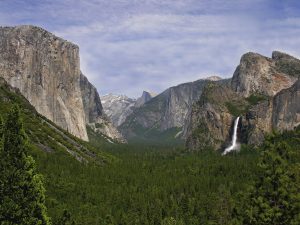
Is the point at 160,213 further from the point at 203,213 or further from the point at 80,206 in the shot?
the point at 80,206

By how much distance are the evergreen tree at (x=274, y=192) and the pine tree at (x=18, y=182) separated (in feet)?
66.6

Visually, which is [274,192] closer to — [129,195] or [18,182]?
[18,182]

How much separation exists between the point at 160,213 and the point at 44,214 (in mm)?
114187

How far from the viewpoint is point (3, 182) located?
138ft

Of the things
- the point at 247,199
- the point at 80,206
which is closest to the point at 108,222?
the point at 80,206

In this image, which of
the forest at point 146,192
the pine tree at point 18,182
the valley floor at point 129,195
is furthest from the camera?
the valley floor at point 129,195

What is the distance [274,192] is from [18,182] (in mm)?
24342

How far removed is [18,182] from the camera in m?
42.2

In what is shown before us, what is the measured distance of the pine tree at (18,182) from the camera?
41.2m

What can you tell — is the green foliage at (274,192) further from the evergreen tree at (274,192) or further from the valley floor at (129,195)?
the valley floor at (129,195)

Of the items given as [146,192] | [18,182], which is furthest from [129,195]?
[18,182]

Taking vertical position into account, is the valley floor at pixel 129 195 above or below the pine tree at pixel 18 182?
below

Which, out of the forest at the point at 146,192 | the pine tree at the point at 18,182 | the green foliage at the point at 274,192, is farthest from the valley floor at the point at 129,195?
the pine tree at the point at 18,182

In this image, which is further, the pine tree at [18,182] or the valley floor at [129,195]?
the valley floor at [129,195]
